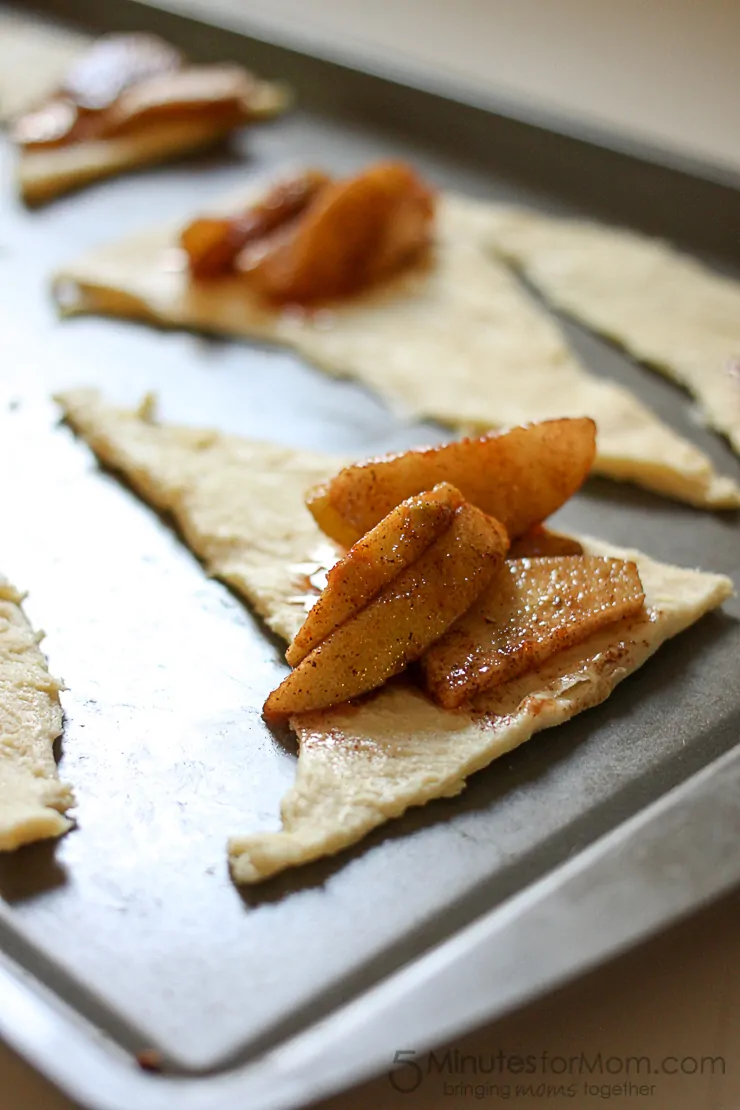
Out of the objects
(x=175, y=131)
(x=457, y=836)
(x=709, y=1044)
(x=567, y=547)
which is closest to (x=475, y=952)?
(x=457, y=836)

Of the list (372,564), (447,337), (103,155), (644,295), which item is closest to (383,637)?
(372,564)

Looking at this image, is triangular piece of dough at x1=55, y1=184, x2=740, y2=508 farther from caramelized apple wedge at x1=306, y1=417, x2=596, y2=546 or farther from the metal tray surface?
caramelized apple wedge at x1=306, y1=417, x2=596, y2=546

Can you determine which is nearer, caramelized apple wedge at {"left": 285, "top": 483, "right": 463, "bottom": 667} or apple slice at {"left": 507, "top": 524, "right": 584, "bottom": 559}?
caramelized apple wedge at {"left": 285, "top": 483, "right": 463, "bottom": 667}

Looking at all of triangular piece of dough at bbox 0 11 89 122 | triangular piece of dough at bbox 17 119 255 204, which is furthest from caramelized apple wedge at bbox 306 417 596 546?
triangular piece of dough at bbox 0 11 89 122

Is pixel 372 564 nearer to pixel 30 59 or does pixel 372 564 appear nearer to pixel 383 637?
pixel 383 637

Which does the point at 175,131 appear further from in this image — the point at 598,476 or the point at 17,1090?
the point at 17,1090

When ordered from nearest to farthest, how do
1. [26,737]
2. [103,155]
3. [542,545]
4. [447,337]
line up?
[26,737] < [542,545] < [447,337] < [103,155]

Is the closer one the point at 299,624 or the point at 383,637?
the point at 383,637
